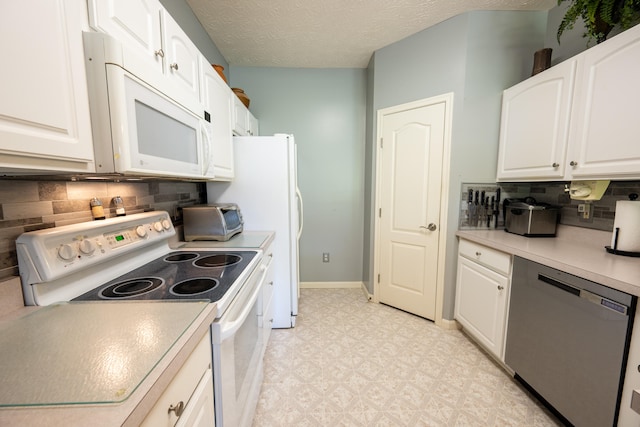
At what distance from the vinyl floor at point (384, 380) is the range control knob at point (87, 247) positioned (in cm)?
123

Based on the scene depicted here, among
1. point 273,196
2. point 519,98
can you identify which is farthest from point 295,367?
point 519,98

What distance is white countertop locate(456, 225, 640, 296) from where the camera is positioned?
3.54ft

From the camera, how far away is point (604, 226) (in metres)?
1.61

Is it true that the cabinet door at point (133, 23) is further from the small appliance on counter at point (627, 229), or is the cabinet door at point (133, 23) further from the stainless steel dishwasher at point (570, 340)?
the small appliance on counter at point (627, 229)

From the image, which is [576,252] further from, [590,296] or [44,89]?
[44,89]

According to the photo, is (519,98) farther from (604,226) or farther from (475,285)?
(475,285)

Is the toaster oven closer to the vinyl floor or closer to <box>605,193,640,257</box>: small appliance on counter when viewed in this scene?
<box>605,193,640,257</box>: small appliance on counter

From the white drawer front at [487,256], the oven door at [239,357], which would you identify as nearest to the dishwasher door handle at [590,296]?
the white drawer front at [487,256]

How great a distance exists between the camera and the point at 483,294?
1839 mm

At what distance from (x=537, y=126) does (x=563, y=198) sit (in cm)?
62

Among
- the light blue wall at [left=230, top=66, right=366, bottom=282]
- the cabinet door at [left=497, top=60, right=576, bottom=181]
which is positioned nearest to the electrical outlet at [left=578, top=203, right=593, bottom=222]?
the cabinet door at [left=497, top=60, right=576, bottom=181]

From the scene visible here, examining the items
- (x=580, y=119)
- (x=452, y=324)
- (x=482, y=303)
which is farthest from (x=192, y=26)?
(x=452, y=324)

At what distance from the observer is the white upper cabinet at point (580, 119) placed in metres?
1.25

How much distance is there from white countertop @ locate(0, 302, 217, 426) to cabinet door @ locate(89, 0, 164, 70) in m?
0.86
